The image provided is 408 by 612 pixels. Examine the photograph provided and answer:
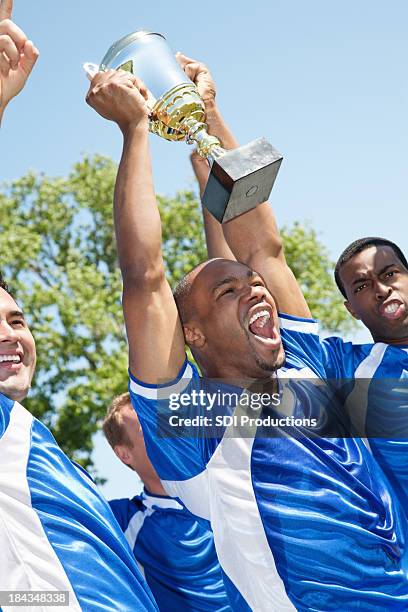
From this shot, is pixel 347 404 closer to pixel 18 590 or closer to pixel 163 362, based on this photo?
pixel 163 362

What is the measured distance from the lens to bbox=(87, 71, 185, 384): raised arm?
127 inches

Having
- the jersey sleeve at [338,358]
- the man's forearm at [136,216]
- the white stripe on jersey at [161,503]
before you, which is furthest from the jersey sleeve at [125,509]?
the man's forearm at [136,216]

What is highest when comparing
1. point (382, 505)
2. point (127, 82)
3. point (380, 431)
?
point (127, 82)

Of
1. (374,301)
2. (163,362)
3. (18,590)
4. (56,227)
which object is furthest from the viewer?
(56,227)

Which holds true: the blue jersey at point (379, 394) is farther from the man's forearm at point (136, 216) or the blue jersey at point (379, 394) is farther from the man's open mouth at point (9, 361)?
the man's open mouth at point (9, 361)

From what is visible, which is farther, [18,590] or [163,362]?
[163,362]

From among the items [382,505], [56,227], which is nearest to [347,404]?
[382,505]

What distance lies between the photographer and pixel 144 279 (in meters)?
3.24

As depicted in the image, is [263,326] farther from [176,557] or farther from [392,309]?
[176,557]

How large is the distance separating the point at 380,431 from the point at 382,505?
0.38m

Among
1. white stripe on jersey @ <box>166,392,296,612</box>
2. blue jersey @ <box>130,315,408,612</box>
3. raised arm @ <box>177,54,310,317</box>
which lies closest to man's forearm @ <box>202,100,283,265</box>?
raised arm @ <box>177,54,310,317</box>

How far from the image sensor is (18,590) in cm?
275

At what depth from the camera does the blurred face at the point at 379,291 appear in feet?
13.0

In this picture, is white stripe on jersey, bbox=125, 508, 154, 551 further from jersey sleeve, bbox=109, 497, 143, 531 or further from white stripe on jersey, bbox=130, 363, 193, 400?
white stripe on jersey, bbox=130, 363, 193, 400
